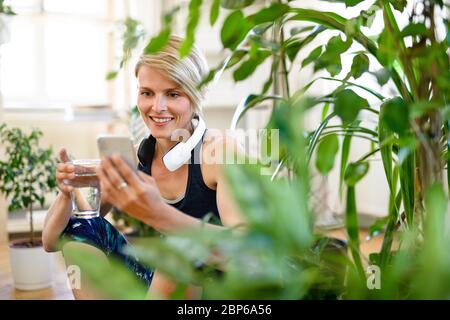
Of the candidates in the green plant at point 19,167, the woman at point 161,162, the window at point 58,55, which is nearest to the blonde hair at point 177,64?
the woman at point 161,162

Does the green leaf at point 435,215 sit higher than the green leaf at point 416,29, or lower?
lower

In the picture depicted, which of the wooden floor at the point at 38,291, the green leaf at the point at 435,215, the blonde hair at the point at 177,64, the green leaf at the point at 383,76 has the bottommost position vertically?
the wooden floor at the point at 38,291

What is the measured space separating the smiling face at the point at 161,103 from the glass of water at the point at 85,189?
0.74 ft

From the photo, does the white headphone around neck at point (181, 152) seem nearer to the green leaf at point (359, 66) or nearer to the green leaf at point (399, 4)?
the green leaf at point (359, 66)

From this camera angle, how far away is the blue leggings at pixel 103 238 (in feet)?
3.62

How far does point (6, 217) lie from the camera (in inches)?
118

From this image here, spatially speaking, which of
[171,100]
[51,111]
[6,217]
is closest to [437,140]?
[171,100]

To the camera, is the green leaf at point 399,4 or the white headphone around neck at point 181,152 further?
the white headphone around neck at point 181,152

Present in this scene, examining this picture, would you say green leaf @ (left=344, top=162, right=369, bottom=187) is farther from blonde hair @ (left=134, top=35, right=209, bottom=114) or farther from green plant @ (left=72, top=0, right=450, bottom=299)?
blonde hair @ (left=134, top=35, right=209, bottom=114)

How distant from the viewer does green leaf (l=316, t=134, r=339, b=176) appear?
514 mm

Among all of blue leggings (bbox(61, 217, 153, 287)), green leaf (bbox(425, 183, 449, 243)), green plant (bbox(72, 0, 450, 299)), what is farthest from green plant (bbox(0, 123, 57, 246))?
green leaf (bbox(425, 183, 449, 243))

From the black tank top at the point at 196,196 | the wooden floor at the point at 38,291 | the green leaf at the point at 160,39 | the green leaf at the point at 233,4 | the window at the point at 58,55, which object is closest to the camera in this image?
the green leaf at the point at 160,39

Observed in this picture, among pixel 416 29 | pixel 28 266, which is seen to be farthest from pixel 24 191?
pixel 416 29

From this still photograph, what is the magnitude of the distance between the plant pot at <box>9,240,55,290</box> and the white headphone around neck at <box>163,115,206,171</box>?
136 cm
